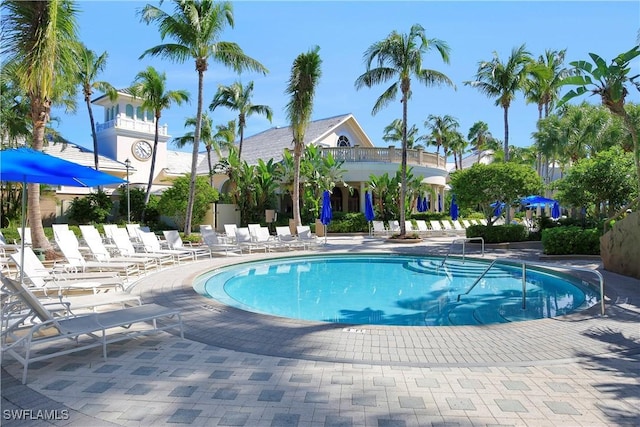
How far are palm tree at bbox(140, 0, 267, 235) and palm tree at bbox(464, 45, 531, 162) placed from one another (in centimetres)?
1466

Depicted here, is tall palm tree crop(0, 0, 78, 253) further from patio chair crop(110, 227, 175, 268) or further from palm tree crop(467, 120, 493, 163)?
palm tree crop(467, 120, 493, 163)

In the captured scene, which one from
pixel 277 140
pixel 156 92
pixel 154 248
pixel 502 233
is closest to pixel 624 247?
pixel 502 233

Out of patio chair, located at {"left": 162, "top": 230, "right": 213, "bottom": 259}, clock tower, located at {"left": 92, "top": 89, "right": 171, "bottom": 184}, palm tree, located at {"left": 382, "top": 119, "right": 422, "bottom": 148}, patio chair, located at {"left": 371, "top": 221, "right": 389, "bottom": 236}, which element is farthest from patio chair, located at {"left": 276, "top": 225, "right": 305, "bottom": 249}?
palm tree, located at {"left": 382, "top": 119, "right": 422, "bottom": 148}

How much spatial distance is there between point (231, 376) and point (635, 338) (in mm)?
5550

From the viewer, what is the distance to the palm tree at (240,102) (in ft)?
105

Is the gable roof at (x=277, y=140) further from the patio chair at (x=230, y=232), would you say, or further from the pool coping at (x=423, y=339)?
the pool coping at (x=423, y=339)

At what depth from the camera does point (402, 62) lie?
21.0 m

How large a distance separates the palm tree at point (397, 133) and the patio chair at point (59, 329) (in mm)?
48489

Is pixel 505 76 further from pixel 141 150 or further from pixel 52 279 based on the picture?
pixel 141 150

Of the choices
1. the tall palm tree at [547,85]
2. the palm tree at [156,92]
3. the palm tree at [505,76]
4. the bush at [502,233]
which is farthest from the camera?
the tall palm tree at [547,85]

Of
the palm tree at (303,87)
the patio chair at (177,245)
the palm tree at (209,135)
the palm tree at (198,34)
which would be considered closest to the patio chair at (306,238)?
the palm tree at (303,87)

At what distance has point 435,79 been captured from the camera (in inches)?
854

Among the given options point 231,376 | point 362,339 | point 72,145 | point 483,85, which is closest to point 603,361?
point 362,339

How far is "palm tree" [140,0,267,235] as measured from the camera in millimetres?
16859
